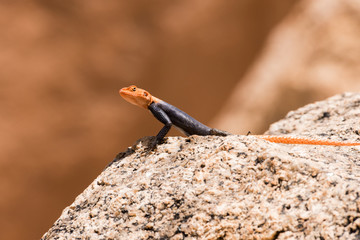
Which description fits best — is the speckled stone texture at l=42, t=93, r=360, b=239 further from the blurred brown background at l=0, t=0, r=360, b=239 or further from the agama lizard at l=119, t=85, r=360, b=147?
the blurred brown background at l=0, t=0, r=360, b=239

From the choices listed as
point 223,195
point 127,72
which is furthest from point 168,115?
point 127,72

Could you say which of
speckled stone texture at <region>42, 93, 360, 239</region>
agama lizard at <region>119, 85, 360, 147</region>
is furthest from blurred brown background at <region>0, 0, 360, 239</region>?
speckled stone texture at <region>42, 93, 360, 239</region>

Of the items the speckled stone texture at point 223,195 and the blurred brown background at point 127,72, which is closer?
the speckled stone texture at point 223,195

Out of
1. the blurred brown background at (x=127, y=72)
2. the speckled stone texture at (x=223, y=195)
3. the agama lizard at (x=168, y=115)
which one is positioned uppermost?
→ the blurred brown background at (x=127, y=72)

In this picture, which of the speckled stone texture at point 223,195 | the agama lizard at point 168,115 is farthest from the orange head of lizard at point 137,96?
the speckled stone texture at point 223,195

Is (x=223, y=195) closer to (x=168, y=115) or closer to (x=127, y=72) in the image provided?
(x=168, y=115)

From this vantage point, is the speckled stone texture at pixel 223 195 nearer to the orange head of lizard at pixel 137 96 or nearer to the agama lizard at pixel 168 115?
the agama lizard at pixel 168 115

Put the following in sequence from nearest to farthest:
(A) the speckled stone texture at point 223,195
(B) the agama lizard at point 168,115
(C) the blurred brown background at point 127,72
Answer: (A) the speckled stone texture at point 223,195, (B) the agama lizard at point 168,115, (C) the blurred brown background at point 127,72
